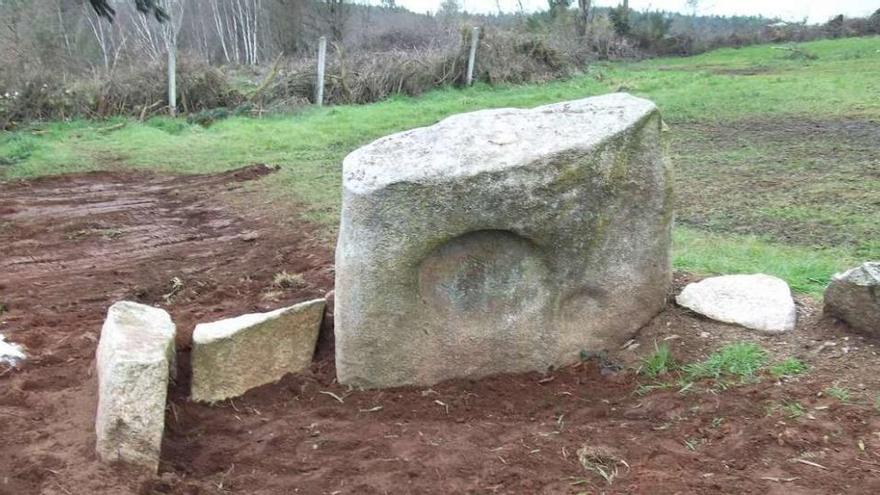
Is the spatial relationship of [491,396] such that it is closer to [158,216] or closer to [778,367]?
[778,367]

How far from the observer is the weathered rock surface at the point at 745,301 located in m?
4.25

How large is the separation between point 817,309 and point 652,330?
83 cm

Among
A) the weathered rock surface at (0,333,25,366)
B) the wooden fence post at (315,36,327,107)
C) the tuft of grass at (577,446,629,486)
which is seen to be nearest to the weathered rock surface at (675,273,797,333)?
the tuft of grass at (577,446,629,486)

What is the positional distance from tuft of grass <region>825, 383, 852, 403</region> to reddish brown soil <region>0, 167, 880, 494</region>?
0.03 m

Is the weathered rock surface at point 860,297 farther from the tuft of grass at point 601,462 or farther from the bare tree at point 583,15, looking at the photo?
the bare tree at point 583,15

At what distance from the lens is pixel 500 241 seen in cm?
417

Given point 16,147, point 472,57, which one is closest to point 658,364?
point 16,147

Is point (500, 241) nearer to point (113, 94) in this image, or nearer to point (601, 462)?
point (601, 462)

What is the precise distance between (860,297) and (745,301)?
0.58 metres

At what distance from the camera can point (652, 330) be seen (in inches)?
175

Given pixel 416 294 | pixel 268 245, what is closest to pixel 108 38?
pixel 268 245

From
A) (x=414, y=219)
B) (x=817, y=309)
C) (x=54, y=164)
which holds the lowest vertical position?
(x=54, y=164)

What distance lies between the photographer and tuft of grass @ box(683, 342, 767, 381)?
3.94 m

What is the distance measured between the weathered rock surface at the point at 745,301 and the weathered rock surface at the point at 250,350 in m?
2.01
